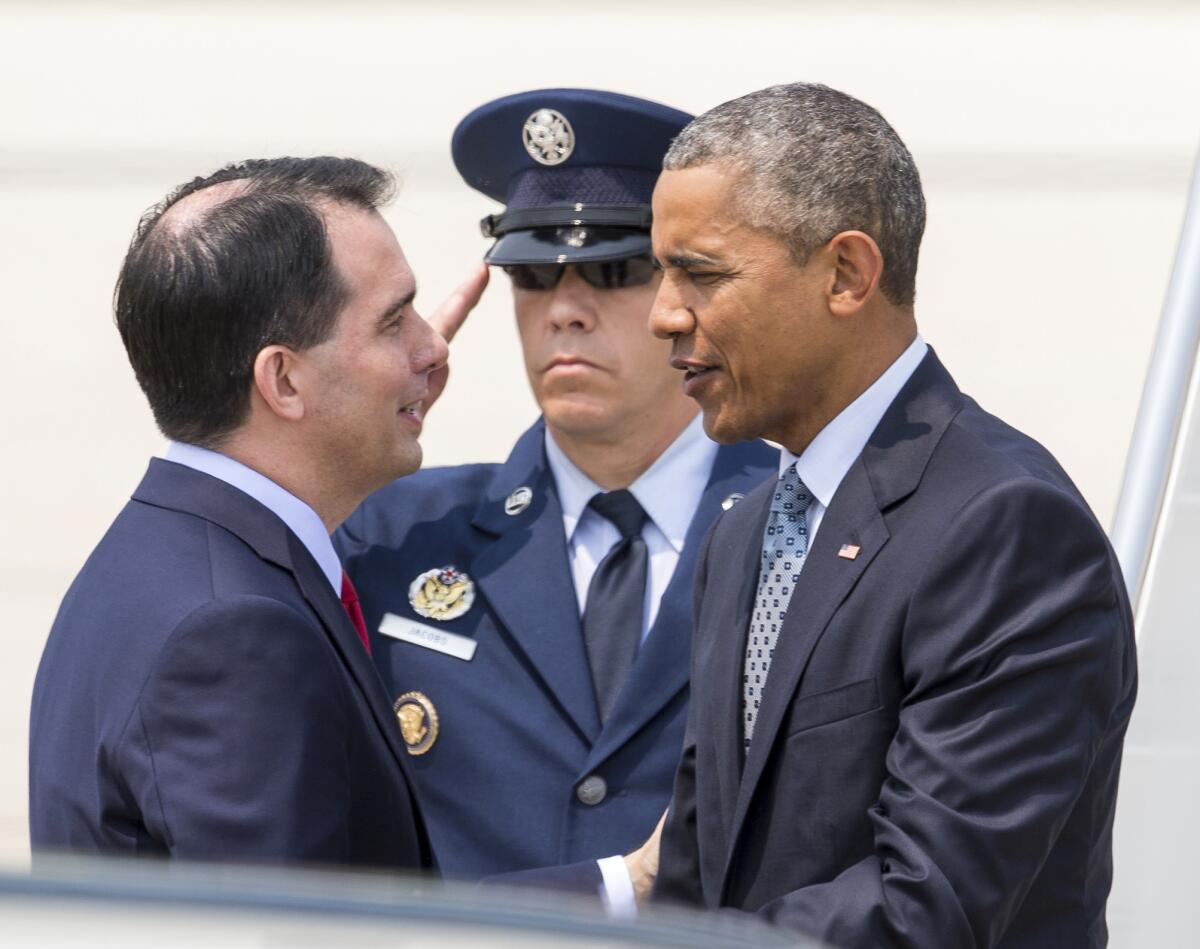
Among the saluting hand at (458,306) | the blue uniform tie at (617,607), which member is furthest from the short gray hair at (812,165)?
the saluting hand at (458,306)

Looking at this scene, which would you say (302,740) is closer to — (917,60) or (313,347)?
(313,347)

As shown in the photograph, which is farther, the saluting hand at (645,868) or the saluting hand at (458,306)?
the saluting hand at (458,306)

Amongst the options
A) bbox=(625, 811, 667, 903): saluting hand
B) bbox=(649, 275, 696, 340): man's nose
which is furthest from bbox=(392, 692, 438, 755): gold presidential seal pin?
bbox=(649, 275, 696, 340): man's nose

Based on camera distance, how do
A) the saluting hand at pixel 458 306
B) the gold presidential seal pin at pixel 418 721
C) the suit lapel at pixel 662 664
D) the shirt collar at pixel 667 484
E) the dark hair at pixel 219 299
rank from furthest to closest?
1. the saluting hand at pixel 458 306
2. the shirt collar at pixel 667 484
3. the gold presidential seal pin at pixel 418 721
4. the suit lapel at pixel 662 664
5. the dark hair at pixel 219 299

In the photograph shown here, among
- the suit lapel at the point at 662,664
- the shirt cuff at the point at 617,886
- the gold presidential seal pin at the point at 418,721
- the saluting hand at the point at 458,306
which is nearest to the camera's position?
the shirt cuff at the point at 617,886

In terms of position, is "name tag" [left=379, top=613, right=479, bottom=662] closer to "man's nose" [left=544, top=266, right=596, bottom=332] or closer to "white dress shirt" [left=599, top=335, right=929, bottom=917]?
"man's nose" [left=544, top=266, right=596, bottom=332]

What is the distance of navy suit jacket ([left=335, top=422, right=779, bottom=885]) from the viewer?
111 inches

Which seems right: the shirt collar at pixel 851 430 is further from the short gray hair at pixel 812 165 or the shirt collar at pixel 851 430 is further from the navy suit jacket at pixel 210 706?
the navy suit jacket at pixel 210 706

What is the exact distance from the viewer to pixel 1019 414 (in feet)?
15.4

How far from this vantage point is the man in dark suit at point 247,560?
188 cm

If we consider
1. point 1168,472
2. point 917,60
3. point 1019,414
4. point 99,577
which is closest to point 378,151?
point 917,60

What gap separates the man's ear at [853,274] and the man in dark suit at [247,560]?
590 millimetres

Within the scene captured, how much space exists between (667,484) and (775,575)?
0.88m

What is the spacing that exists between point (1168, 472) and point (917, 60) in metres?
1.77
